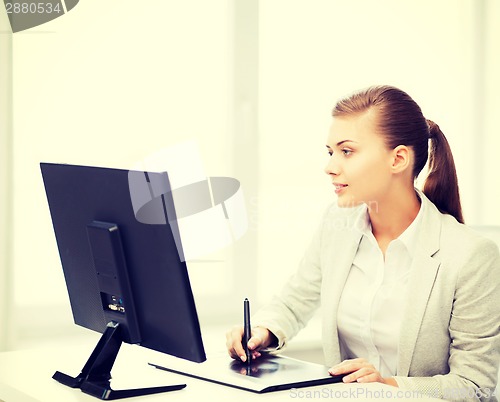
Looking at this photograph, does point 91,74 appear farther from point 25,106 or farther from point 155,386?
point 155,386

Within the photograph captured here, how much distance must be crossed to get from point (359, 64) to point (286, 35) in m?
0.40

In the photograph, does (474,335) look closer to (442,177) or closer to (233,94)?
(442,177)

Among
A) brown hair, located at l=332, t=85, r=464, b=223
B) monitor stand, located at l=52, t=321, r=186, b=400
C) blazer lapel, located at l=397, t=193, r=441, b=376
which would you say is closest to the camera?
monitor stand, located at l=52, t=321, r=186, b=400

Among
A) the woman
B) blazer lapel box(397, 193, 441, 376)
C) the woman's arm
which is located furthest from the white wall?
the woman's arm

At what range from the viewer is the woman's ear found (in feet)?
7.19

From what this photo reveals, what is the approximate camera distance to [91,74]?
296 cm

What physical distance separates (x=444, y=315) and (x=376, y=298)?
0.20m

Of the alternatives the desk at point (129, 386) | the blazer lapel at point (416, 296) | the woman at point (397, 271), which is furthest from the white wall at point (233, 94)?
the blazer lapel at point (416, 296)

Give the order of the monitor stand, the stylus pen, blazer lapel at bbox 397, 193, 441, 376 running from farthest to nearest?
blazer lapel at bbox 397, 193, 441, 376 < the stylus pen < the monitor stand

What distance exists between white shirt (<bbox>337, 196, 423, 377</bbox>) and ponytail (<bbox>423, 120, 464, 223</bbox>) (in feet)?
0.32

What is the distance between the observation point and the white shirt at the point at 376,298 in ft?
7.13
